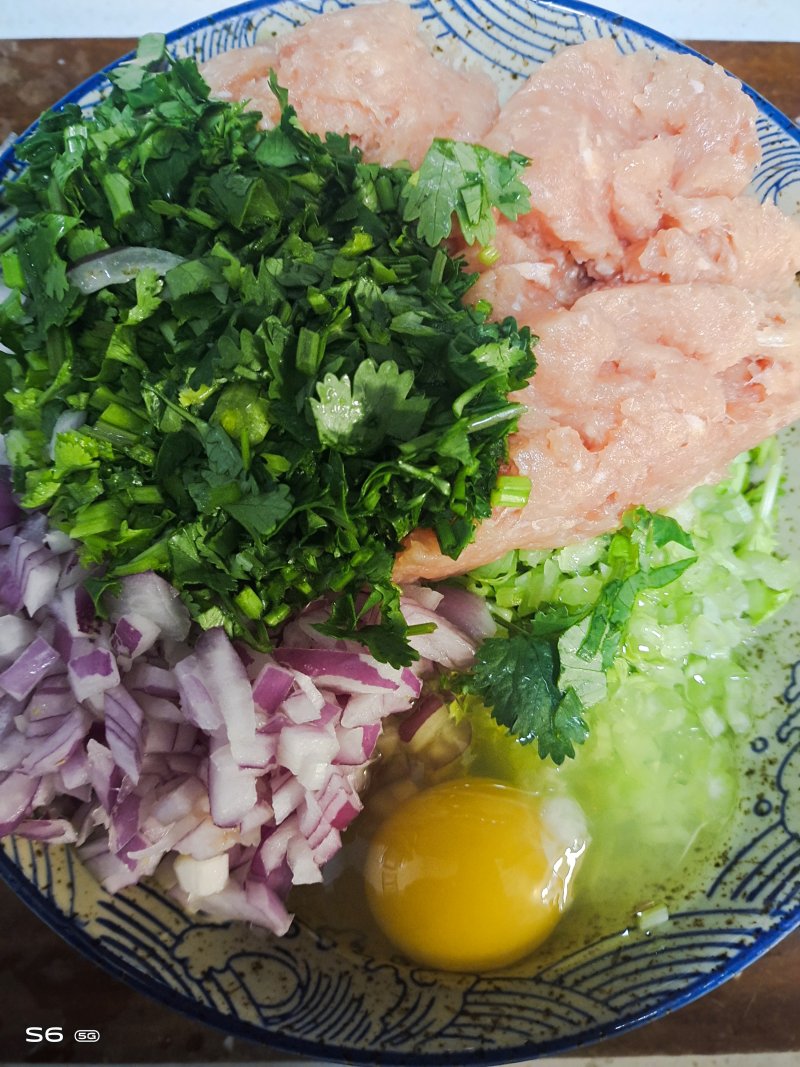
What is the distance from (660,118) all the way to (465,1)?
0.82 metres

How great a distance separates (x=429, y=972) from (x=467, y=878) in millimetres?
266

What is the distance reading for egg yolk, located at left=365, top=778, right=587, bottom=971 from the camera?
6.13 feet

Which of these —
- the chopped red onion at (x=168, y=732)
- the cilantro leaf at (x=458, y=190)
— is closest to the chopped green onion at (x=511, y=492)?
the chopped red onion at (x=168, y=732)

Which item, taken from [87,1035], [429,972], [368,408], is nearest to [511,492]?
[368,408]

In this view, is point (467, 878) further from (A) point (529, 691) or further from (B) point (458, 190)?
(B) point (458, 190)

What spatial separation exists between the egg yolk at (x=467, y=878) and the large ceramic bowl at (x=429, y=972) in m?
0.07

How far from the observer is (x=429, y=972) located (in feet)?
6.15

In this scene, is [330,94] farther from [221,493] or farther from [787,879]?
[787,879]

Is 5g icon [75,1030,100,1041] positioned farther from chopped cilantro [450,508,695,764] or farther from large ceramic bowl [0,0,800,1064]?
chopped cilantro [450,508,695,764]

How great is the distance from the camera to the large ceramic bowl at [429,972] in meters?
1.70

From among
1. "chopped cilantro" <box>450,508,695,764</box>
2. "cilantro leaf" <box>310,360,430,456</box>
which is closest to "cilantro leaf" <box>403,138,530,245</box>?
"cilantro leaf" <box>310,360,430,456</box>

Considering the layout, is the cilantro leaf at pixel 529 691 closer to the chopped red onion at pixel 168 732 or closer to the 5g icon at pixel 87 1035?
the chopped red onion at pixel 168 732

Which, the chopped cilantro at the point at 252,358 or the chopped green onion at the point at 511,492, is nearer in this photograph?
the chopped cilantro at the point at 252,358

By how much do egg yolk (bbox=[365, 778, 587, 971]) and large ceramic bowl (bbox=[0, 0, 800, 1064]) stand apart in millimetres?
73
